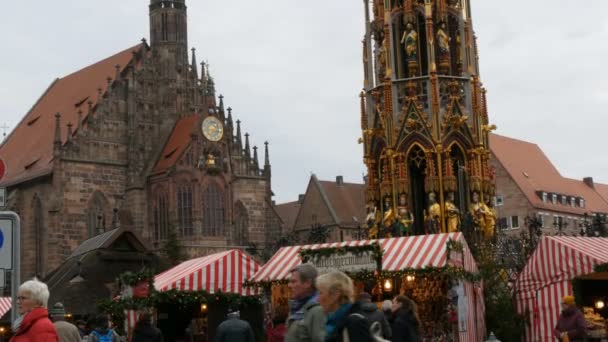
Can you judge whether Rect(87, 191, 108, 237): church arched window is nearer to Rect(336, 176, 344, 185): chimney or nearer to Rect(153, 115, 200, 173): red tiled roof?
Rect(153, 115, 200, 173): red tiled roof

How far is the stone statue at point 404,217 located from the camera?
21125mm

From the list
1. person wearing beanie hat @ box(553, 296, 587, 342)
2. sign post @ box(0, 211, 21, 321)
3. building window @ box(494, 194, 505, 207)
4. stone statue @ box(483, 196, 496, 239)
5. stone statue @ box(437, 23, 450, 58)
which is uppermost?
stone statue @ box(437, 23, 450, 58)

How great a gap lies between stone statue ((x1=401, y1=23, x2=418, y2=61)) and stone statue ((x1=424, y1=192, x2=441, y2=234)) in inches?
123

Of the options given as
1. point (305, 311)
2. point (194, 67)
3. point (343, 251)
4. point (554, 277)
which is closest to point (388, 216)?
point (343, 251)

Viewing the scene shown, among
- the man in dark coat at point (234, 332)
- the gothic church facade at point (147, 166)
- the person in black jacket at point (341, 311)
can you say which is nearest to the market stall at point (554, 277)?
the man in dark coat at point (234, 332)

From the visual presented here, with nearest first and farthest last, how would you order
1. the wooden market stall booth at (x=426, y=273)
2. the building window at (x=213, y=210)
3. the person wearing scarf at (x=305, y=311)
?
1. the person wearing scarf at (x=305, y=311)
2. the wooden market stall booth at (x=426, y=273)
3. the building window at (x=213, y=210)

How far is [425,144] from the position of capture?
21.6 metres

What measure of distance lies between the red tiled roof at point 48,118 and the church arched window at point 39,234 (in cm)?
142

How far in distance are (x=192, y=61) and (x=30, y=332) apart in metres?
47.0

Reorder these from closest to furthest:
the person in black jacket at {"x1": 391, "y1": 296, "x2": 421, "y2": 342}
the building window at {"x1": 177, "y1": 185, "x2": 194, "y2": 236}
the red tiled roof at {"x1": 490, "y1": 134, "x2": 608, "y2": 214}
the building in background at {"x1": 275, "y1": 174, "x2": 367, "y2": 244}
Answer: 1. the person in black jacket at {"x1": 391, "y1": 296, "x2": 421, "y2": 342}
2. the building window at {"x1": 177, "y1": 185, "x2": 194, "y2": 236}
3. the red tiled roof at {"x1": 490, "y1": 134, "x2": 608, "y2": 214}
4. the building in background at {"x1": 275, "y1": 174, "x2": 367, "y2": 244}

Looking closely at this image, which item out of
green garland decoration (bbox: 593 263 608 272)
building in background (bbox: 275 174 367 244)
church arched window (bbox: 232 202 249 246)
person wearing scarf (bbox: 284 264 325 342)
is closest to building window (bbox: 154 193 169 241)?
church arched window (bbox: 232 202 249 246)

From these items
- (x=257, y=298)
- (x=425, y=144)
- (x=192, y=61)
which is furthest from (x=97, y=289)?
(x=192, y=61)

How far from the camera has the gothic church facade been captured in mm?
47156

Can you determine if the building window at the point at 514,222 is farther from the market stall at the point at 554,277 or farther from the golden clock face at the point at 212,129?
the market stall at the point at 554,277
